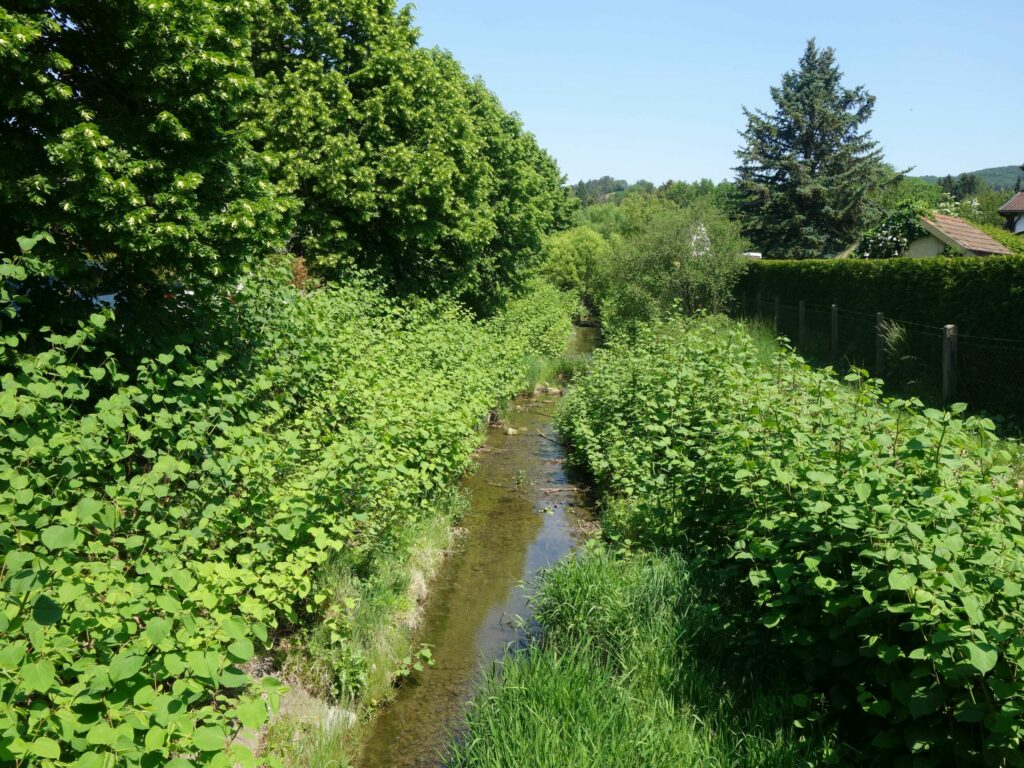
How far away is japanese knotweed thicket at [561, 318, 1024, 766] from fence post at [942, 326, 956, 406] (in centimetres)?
702

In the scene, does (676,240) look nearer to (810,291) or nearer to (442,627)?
(810,291)

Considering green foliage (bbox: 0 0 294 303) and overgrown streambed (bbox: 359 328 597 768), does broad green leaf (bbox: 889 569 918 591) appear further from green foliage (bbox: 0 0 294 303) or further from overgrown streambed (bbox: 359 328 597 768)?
green foliage (bbox: 0 0 294 303)

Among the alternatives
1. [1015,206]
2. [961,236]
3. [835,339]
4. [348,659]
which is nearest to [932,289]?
[835,339]

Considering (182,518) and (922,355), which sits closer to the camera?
(182,518)

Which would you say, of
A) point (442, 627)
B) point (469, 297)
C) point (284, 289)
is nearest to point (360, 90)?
point (284, 289)

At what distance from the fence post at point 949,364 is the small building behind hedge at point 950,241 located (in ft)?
35.2

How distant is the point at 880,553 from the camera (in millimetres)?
3672

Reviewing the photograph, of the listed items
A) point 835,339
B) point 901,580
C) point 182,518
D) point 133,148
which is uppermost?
point 133,148

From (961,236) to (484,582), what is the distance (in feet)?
→ 69.0

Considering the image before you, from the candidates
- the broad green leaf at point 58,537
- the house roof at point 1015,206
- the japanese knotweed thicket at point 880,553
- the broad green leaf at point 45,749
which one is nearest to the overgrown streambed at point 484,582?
the japanese knotweed thicket at point 880,553

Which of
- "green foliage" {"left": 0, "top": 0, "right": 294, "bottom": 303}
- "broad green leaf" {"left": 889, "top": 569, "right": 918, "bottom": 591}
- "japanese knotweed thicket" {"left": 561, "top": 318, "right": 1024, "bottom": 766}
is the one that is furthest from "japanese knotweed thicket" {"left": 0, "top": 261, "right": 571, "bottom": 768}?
"japanese knotweed thicket" {"left": 561, "top": 318, "right": 1024, "bottom": 766}

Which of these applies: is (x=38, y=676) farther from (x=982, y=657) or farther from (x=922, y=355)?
(x=922, y=355)

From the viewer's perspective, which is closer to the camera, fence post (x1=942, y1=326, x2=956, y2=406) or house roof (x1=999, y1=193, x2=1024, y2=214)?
fence post (x1=942, y1=326, x2=956, y2=406)

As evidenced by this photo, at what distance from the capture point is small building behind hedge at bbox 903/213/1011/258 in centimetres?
2142
